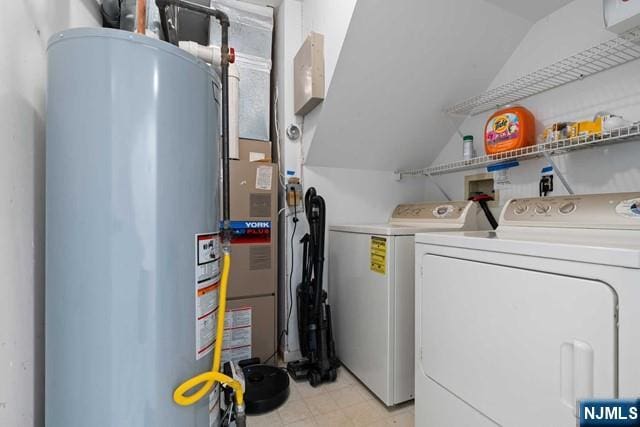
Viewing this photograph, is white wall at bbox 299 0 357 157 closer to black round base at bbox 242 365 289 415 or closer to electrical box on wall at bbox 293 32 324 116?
electrical box on wall at bbox 293 32 324 116

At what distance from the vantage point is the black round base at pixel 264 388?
1.63 metres

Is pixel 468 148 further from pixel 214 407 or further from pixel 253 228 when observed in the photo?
pixel 214 407

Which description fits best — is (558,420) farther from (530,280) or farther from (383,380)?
(383,380)

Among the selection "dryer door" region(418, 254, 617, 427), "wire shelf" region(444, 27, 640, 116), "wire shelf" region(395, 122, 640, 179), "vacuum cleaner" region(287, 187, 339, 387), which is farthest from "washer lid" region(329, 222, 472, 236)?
"wire shelf" region(444, 27, 640, 116)

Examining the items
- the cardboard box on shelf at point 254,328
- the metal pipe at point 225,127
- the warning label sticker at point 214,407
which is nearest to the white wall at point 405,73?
the metal pipe at point 225,127

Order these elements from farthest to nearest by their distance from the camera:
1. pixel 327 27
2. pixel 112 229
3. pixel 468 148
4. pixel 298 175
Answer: pixel 298 175 < pixel 468 148 < pixel 327 27 < pixel 112 229

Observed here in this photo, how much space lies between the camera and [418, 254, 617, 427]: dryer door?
0.77m

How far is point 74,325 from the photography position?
29.3 inches

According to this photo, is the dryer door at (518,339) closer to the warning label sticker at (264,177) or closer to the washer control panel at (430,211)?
the washer control panel at (430,211)

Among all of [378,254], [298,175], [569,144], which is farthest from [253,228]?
[569,144]

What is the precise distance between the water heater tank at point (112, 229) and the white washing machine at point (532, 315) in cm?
102

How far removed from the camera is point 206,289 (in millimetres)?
885

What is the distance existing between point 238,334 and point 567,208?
202 centimetres

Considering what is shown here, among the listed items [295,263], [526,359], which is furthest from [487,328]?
[295,263]
